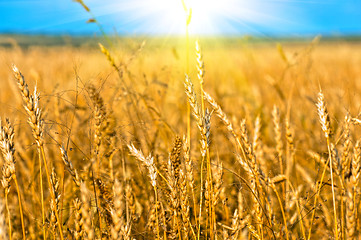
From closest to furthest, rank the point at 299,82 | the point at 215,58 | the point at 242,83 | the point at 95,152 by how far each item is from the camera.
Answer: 1. the point at 95,152
2. the point at 242,83
3. the point at 299,82
4. the point at 215,58

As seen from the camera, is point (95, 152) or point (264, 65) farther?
point (264, 65)

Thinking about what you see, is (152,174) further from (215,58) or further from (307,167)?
(215,58)

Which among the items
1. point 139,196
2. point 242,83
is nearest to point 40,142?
point 139,196

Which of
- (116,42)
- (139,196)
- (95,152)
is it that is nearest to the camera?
(95,152)

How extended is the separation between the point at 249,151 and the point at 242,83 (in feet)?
14.3

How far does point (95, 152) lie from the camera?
41.5 inches

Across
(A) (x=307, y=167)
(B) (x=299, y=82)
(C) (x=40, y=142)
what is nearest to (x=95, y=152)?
(C) (x=40, y=142)

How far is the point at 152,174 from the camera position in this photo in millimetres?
853

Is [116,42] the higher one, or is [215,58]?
[215,58]

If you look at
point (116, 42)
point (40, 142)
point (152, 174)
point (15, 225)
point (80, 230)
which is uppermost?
point (116, 42)

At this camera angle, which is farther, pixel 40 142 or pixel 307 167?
pixel 307 167

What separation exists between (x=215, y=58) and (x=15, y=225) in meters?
5.84

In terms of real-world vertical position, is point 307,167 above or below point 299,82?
below

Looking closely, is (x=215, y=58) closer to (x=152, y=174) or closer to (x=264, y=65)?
(x=264, y=65)
